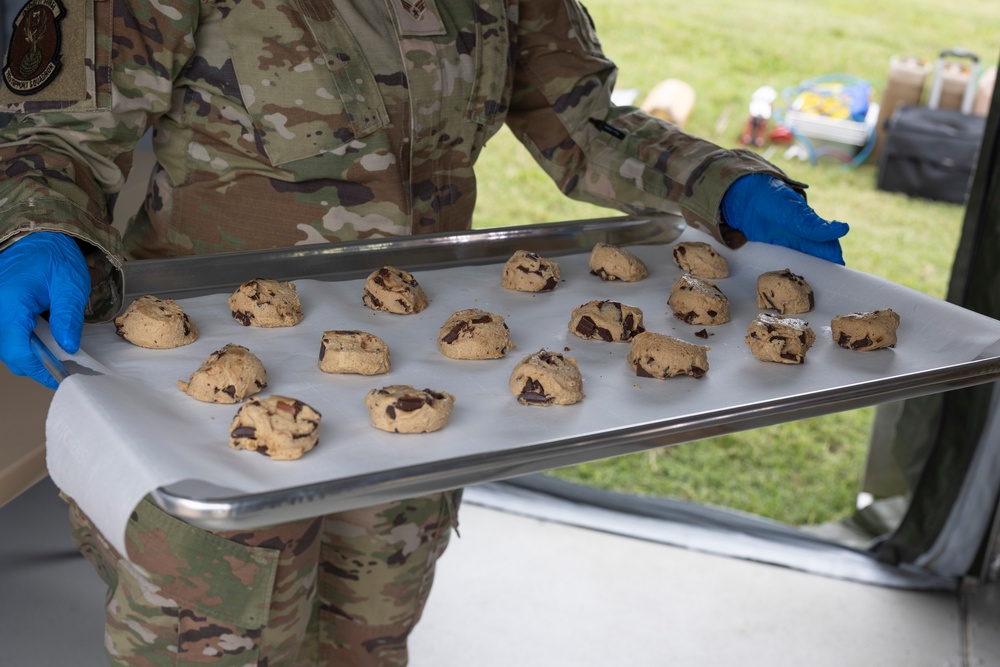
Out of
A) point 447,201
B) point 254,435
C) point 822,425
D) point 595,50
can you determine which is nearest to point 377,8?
point 447,201

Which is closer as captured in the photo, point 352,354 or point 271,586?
point 352,354

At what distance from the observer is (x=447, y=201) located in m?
1.78

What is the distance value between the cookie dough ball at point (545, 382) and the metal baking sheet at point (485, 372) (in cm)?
1

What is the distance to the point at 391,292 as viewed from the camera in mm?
1477

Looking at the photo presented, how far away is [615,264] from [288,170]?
550 mm

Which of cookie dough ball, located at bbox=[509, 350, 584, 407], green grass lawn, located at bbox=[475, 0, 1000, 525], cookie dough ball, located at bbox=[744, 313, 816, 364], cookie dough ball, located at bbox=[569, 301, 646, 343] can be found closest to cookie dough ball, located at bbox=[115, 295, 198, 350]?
cookie dough ball, located at bbox=[509, 350, 584, 407]

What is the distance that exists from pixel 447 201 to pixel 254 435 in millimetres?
789

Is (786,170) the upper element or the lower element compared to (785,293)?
lower

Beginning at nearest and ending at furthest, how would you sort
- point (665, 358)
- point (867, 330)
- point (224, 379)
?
point (224, 379) < point (665, 358) < point (867, 330)

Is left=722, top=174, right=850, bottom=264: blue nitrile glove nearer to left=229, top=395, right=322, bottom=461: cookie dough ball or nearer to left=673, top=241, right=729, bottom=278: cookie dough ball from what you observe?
left=673, top=241, right=729, bottom=278: cookie dough ball

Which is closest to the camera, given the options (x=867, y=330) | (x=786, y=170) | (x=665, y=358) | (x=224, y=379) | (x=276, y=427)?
(x=276, y=427)

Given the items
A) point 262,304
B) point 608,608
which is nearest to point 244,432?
point 262,304

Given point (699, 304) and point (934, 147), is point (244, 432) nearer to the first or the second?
point (699, 304)

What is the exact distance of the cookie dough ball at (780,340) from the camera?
4.66ft
